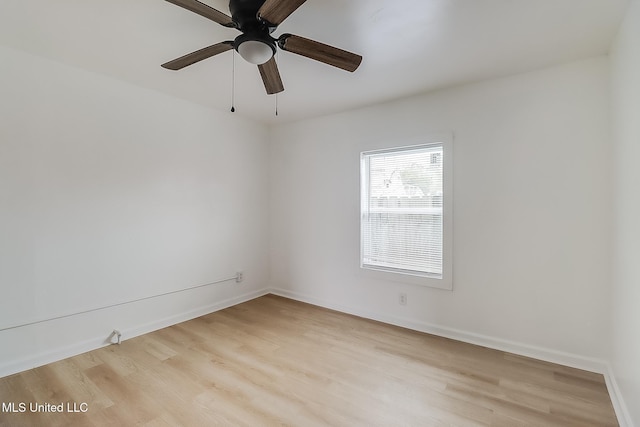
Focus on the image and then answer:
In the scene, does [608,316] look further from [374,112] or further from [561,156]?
[374,112]

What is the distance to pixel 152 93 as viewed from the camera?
2.94 metres

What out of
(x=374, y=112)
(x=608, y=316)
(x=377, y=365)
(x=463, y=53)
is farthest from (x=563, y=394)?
(x=374, y=112)

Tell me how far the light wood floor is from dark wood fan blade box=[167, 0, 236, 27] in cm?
223

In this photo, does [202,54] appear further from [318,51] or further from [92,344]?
[92,344]

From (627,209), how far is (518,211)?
756 millimetres

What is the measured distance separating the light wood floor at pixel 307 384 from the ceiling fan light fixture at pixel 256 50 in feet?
7.00

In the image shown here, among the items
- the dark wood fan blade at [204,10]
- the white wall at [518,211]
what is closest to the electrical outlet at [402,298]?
the white wall at [518,211]

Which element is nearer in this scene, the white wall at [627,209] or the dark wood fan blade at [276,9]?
the dark wood fan blade at [276,9]

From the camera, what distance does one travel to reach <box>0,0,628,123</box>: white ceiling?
1686 millimetres

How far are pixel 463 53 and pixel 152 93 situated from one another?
291 cm

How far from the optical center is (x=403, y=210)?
313 centimetres

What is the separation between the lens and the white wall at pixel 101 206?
221 centimetres

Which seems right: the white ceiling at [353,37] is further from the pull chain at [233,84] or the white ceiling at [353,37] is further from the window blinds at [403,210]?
the window blinds at [403,210]

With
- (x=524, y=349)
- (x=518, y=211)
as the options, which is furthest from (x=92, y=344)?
(x=518, y=211)
